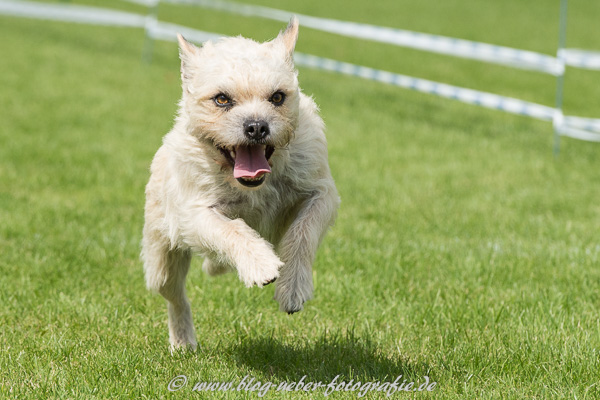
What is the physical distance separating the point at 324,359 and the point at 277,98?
4.74ft

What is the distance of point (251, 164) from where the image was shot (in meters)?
3.88

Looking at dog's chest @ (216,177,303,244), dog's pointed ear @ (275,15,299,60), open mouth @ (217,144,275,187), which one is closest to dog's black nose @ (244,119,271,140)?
open mouth @ (217,144,275,187)

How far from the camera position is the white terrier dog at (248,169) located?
12.5 ft

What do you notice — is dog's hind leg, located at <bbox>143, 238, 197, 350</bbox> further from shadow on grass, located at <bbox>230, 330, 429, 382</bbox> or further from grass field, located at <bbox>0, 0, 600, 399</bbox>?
shadow on grass, located at <bbox>230, 330, 429, 382</bbox>

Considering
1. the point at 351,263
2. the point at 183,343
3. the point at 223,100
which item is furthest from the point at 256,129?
the point at 351,263

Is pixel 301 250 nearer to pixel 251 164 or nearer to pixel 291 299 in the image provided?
pixel 291 299

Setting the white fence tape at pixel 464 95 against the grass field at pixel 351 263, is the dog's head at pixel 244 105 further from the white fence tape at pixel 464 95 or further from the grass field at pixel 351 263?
the white fence tape at pixel 464 95

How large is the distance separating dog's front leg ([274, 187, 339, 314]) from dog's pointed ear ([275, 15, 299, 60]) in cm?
74

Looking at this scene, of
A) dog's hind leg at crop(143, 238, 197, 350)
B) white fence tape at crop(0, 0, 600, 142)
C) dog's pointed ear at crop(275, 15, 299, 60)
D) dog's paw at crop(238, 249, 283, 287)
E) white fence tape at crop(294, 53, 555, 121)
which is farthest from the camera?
white fence tape at crop(294, 53, 555, 121)

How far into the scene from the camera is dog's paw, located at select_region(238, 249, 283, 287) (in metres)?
3.54

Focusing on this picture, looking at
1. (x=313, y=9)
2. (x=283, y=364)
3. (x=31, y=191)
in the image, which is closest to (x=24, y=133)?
(x=31, y=191)

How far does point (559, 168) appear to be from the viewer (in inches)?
376

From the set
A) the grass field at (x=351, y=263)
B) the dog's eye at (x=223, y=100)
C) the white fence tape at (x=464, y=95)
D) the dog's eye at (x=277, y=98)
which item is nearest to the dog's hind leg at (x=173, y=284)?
the grass field at (x=351, y=263)

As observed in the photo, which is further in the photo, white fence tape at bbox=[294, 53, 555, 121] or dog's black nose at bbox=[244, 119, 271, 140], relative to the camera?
white fence tape at bbox=[294, 53, 555, 121]
